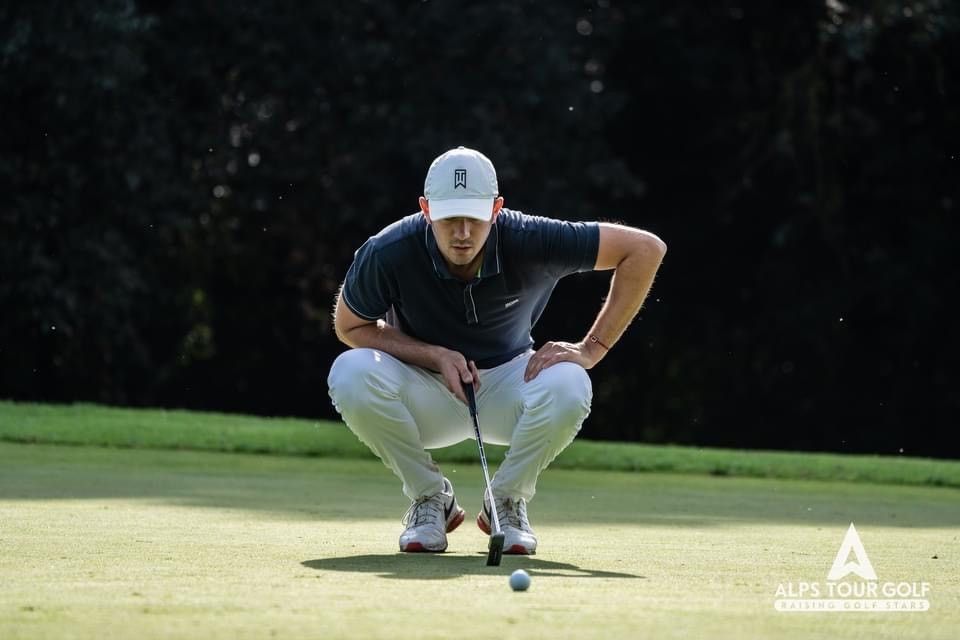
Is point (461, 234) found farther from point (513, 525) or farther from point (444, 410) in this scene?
point (513, 525)

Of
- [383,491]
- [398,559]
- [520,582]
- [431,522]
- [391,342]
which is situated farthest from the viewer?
[383,491]

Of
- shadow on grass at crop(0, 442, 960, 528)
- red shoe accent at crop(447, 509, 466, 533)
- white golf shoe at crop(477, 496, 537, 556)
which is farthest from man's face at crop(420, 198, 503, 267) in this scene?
shadow on grass at crop(0, 442, 960, 528)

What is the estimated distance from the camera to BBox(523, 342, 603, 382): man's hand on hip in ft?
15.8

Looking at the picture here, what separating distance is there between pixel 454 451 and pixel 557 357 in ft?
13.1

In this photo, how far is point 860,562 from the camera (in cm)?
404

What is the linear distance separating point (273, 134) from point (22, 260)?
128 inches

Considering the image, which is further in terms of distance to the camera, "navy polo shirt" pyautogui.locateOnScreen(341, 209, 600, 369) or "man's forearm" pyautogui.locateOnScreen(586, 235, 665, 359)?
"man's forearm" pyautogui.locateOnScreen(586, 235, 665, 359)

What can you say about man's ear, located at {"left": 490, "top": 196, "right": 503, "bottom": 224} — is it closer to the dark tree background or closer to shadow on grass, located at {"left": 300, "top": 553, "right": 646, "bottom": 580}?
shadow on grass, located at {"left": 300, "top": 553, "right": 646, "bottom": 580}

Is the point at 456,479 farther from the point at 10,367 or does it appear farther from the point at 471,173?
the point at 10,367

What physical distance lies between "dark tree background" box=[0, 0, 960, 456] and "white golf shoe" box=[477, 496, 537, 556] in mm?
10337

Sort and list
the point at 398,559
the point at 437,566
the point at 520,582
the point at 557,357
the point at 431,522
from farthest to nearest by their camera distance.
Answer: the point at 557,357
the point at 431,522
the point at 398,559
the point at 437,566
the point at 520,582

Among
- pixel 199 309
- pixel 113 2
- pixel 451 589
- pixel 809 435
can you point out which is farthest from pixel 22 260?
pixel 451 589

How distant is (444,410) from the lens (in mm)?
5004

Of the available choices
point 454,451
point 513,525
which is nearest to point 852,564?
point 513,525
